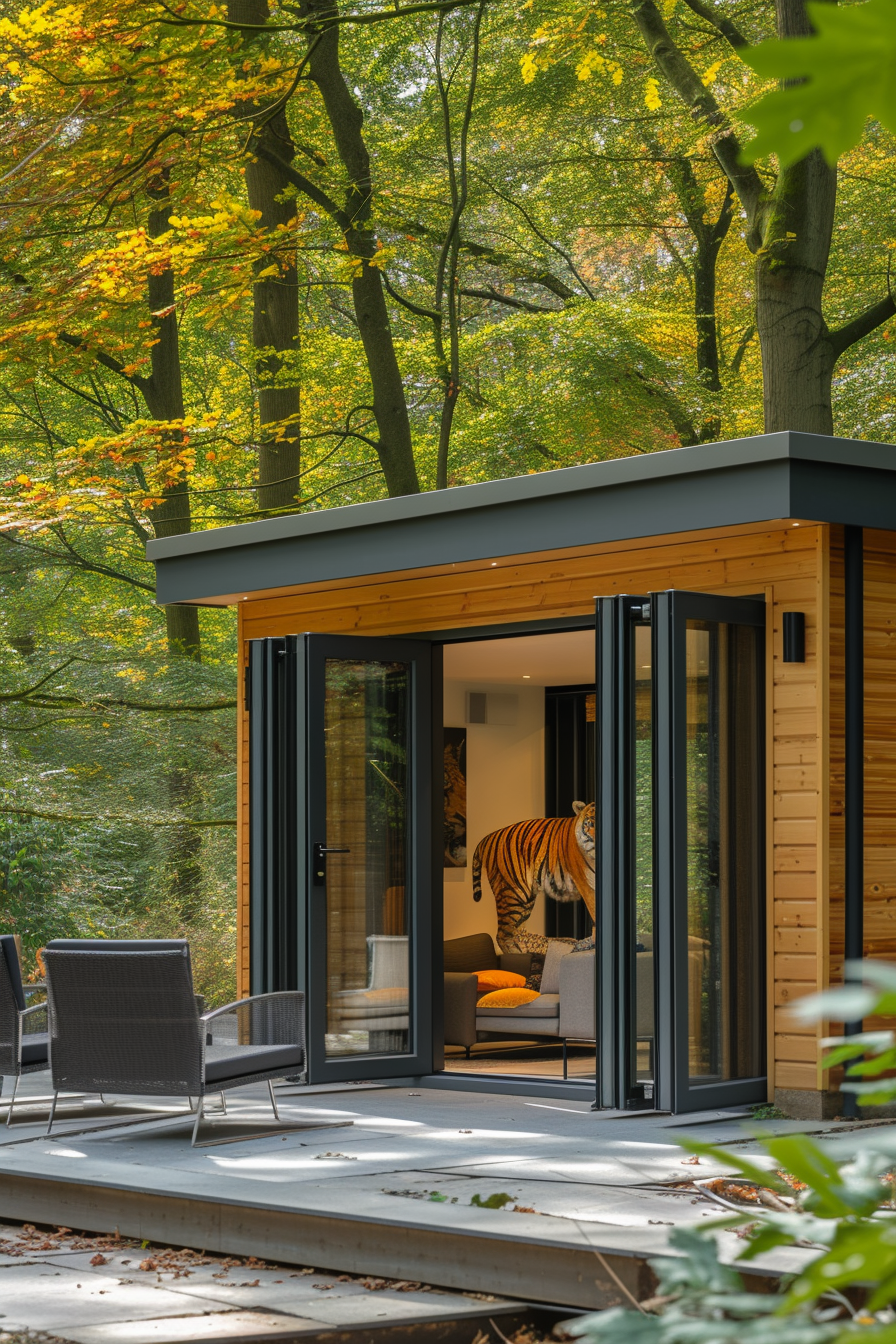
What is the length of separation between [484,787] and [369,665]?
380 cm

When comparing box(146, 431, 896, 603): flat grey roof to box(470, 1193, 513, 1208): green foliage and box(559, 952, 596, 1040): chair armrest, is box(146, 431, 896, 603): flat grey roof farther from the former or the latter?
box(470, 1193, 513, 1208): green foliage

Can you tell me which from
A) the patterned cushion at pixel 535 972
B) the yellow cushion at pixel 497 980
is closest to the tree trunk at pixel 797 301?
the patterned cushion at pixel 535 972

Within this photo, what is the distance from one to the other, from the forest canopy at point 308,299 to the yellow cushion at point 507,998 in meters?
4.27

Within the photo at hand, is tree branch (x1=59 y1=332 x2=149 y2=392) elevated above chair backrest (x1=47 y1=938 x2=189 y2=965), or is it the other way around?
tree branch (x1=59 y1=332 x2=149 y2=392)

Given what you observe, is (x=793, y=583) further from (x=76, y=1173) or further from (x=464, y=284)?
(x=464, y=284)

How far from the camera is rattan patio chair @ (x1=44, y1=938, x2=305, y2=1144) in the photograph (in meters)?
6.77

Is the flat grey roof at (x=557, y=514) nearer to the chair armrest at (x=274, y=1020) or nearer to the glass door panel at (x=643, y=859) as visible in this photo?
the glass door panel at (x=643, y=859)

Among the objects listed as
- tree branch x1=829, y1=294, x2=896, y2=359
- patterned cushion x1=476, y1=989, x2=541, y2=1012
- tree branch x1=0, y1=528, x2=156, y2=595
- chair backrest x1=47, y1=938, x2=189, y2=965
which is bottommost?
Result: patterned cushion x1=476, y1=989, x2=541, y2=1012

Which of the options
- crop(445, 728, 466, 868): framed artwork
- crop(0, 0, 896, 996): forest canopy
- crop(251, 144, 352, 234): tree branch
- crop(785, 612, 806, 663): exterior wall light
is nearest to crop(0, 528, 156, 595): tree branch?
crop(0, 0, 896, 996): forest canopy

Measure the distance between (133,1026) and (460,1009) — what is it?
3.22m

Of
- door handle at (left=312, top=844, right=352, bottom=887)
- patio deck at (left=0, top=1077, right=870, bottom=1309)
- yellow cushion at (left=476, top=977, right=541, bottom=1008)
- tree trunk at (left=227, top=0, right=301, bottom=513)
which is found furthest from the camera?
tree trunk at (left=227, top=0, right=301, bottom=513)

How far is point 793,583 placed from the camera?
7.34 meters

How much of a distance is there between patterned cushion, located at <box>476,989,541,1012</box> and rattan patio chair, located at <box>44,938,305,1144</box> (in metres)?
3.00

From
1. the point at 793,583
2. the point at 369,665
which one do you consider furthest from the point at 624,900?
the point at 369,665
